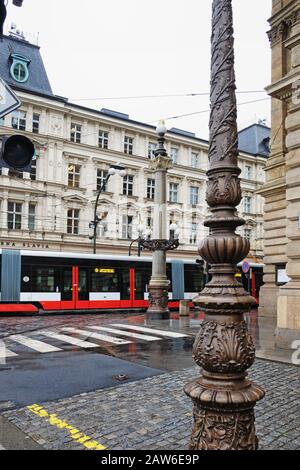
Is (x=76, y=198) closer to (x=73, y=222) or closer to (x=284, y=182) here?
(x=73, y=222)

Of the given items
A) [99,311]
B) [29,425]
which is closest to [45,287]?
[99,311]

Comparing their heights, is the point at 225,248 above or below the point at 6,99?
below

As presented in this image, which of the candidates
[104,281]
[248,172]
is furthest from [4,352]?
[248,172]

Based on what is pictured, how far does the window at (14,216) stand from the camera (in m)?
34.2

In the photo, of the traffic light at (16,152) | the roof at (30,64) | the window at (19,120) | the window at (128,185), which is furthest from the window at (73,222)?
the traffic light at (16,152)

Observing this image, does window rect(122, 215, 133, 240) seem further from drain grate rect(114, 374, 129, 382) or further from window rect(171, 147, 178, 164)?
drain grate rect(114, 374, 129, 382)

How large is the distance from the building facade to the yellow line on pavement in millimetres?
29554

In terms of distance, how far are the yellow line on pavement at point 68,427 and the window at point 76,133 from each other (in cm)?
3488

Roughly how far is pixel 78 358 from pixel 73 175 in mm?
31229

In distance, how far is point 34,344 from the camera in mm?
10820

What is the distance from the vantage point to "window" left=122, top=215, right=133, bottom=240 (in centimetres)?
4056

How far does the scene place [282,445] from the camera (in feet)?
13.6

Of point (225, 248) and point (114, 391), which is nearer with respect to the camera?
point (225, 248)

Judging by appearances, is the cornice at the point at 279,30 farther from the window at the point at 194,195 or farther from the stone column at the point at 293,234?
the window at the point at 194,195
